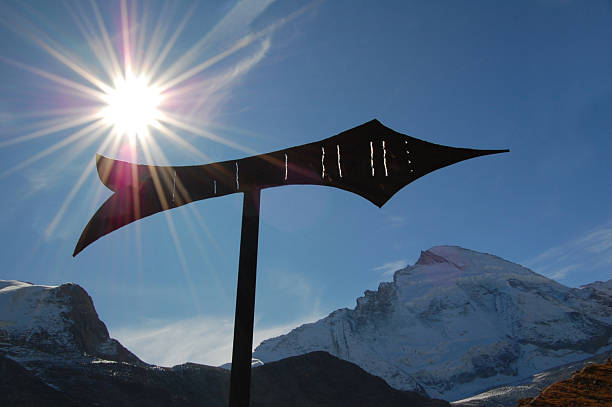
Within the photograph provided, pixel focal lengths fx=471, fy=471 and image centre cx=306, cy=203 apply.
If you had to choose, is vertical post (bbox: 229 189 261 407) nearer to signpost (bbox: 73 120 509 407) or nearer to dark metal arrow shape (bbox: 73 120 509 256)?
signpost (bbox: 73 120 509 407)

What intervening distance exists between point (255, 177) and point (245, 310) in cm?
93

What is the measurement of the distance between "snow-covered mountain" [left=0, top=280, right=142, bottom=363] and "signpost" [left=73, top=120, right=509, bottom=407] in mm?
64710

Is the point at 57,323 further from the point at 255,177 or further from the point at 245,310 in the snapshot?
the point at 245,310

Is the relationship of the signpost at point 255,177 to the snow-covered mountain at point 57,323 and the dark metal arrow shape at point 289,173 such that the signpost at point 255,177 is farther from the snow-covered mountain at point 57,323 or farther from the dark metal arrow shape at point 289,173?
the snow-covered mountain at point 57,323

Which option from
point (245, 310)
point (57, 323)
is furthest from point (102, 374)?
point (245, 310)

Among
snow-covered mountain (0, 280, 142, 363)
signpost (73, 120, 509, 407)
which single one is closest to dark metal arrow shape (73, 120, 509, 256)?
signpost (73, 120, 509, 407)

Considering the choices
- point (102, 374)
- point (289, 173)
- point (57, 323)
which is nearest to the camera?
point (289, 173)

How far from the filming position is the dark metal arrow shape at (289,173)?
121 inches

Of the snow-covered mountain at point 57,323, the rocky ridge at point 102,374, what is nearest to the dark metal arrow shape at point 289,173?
the rocky ridge at point 102,374

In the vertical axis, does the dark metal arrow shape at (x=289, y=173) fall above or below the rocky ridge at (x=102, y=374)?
below

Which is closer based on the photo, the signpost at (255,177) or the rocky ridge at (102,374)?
the signpost at (255,177)

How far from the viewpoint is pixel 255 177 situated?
127 inches

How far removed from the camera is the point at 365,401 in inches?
2473

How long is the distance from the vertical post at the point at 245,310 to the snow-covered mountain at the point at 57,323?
65.4 metres
